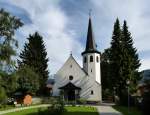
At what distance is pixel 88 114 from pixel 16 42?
42.8ft

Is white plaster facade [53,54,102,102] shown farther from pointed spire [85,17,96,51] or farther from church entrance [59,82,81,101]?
pointed spire [85,17,96,51]

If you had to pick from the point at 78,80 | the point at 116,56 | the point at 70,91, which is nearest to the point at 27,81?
the point at 70,91

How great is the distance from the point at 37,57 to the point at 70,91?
1023 cm

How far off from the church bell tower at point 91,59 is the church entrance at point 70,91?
4.40 metres

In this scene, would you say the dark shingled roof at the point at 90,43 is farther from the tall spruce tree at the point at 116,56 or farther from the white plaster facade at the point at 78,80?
the tall spruce tree at the point at 116,56

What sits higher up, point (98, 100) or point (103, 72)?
point (103, 72)

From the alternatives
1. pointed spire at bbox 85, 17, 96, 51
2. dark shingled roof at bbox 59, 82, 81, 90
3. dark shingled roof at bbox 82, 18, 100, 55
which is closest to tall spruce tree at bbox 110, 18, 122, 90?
dark shingled roof at bbox 82, 18, 100, 55

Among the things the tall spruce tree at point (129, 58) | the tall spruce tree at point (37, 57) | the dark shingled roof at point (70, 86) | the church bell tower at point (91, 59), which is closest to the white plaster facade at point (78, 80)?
the church bell tower at point (91, 59)

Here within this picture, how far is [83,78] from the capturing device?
58.8 meters

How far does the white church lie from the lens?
188 ft

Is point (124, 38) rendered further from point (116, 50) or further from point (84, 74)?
point (84, 74)

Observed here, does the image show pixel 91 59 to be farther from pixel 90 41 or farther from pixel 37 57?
pixel 37 57

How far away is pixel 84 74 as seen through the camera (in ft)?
193

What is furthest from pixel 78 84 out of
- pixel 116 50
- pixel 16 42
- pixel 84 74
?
pixel 16 42
